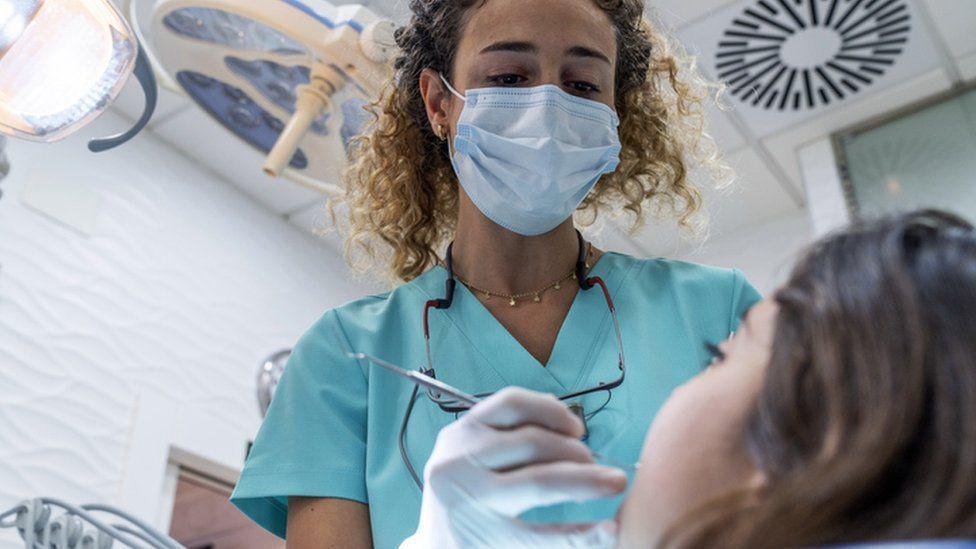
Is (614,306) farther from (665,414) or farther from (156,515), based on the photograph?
(156,515)

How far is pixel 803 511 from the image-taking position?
1.75 feet

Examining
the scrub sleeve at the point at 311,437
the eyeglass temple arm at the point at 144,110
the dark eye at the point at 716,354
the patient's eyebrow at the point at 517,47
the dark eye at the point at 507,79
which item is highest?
the dark eye at the point at 716,354

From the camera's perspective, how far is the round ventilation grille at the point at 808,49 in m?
2.77

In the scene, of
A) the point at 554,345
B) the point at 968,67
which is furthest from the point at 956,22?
the point at 554,345

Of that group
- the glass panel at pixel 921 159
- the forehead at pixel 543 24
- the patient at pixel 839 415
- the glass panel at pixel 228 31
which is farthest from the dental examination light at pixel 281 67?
the glass panel at pixel 921 159

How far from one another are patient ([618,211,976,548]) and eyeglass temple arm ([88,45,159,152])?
84 cm

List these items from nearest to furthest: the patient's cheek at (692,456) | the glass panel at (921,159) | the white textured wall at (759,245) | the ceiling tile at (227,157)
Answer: the patient's cheek at (692,456), the glass panel at (921,159), the ceiling tile at (227,157), the white textured wall at (759,245)

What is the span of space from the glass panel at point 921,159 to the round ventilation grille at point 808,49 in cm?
21

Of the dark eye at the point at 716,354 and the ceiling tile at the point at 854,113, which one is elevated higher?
the dark eye at the point at 716,354

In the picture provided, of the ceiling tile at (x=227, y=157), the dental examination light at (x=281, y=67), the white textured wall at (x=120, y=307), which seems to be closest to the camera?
the dental examination light at (x=281, y=67)

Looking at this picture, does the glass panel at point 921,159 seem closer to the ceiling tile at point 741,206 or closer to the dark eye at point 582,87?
the ceiling tile at point 741,206

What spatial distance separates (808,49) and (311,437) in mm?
2224

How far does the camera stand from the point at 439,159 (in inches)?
63.2

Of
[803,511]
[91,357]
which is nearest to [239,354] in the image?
[91,357]
